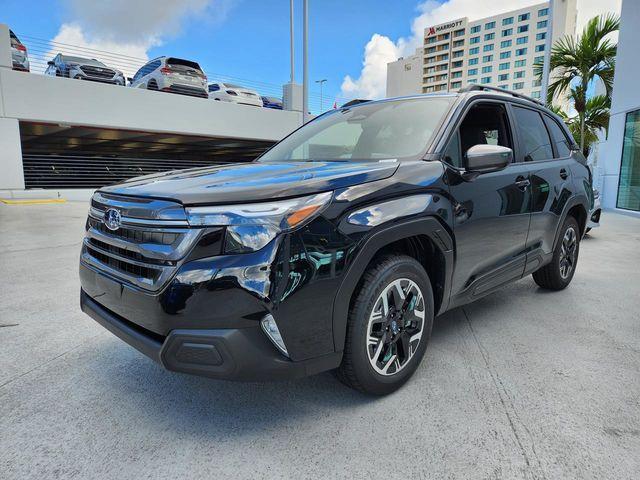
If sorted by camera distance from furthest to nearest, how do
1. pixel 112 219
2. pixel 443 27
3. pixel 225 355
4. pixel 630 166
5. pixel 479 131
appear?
pixel 443 27
pixel 630 166
pixel 479 131
pixel 112 219
pixel 225 355

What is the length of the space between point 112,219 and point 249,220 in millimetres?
796

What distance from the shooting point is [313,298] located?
6.28 feet

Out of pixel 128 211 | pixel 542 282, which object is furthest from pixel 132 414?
pixel 542 282

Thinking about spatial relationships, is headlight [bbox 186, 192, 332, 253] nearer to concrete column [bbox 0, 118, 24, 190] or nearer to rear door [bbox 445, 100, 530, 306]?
rear door [bbox 445, 100, 530, 306]

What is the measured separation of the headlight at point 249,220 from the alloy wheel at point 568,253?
11.0ft

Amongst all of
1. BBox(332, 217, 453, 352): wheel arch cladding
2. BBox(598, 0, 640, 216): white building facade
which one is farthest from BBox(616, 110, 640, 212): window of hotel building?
BBox(332, 217, 453, 352): wheel arch cladding

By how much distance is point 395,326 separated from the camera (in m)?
2.33

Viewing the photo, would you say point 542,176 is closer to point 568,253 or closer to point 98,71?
point 568,253

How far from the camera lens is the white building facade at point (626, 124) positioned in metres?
11.8

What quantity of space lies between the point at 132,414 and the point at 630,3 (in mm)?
15554

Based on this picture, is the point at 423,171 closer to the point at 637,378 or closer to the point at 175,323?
the point at 175,323

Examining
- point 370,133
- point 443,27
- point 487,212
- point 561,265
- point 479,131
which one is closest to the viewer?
point 487,212

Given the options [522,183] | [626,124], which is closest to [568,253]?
[522,183]

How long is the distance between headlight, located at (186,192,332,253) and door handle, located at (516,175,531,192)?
2043mm
